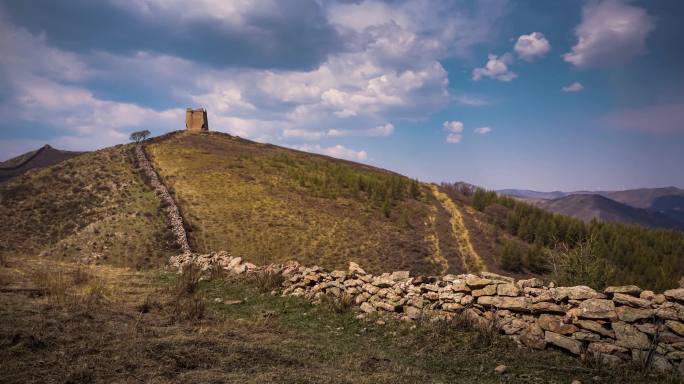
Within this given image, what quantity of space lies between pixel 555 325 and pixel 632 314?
4.77ft

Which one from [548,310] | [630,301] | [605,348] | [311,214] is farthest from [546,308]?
[311,214]

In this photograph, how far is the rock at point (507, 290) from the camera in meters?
9.15

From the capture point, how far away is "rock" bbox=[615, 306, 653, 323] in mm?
7348

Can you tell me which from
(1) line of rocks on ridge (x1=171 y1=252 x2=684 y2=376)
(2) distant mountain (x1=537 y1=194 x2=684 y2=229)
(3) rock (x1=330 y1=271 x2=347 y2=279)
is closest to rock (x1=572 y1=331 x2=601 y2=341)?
(1) line of rocks on ridge (x1=171 y1=252 x2=684 y2=376)

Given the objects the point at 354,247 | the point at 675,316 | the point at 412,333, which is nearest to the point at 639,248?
→ the point at 354,247

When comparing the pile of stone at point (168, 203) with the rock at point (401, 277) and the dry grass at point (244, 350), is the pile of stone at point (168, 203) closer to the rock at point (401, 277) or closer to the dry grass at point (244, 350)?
the dry grass at point (244, 350)

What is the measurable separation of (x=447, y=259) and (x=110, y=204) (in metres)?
25.6

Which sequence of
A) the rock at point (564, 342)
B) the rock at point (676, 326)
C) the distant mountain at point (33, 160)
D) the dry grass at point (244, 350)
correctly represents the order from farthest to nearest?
the distant mountain at point (33, 160) < the rock at point (564, 342) < the rock at point (676, 326) < the dry grass at point (244, 350)

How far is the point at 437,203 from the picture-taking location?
3856 cm

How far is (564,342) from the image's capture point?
293 inches

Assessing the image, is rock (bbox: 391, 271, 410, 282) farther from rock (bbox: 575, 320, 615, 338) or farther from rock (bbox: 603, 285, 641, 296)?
rock (bbox: 603, 285, 641, 296)

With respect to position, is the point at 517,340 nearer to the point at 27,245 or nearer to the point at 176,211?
the point at 176,211

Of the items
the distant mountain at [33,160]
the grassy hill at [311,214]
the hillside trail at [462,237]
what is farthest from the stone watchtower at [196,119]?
the hillside trail at [462,237]

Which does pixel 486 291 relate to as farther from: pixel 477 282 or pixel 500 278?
pixel 500 278
